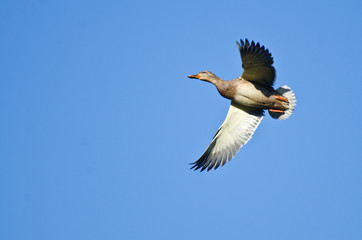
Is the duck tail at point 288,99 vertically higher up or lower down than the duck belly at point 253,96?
higher up

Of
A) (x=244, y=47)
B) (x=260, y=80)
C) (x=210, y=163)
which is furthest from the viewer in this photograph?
(x=210, y=163)

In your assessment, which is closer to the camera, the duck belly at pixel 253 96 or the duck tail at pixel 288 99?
the duck belly at pixel 253 96

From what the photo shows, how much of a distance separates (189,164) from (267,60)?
248 centimetres

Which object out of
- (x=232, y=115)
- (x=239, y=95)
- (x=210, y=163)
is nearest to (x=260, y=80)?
(x=239, y=95)

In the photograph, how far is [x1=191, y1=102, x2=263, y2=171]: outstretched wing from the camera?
9.04 metres

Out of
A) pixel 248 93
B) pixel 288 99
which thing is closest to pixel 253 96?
pixel 248 93

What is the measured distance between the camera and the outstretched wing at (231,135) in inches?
356

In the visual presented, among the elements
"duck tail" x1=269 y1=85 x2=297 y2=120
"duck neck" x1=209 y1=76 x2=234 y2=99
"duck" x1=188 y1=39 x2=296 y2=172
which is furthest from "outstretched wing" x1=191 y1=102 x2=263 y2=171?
"duck neck" x1=209 y1=76 x2=234 y2=99

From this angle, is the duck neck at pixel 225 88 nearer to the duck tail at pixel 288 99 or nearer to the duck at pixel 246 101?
the duck at pixel 246 101

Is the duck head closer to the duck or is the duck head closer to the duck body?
the duck

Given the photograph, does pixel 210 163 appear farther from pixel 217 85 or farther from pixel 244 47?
pixel 244 47

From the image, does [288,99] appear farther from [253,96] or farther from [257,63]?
[257,63]

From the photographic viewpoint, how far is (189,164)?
8.95m

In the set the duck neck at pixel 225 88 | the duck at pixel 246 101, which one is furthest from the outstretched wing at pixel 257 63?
the duck neck at pixel 225 88
